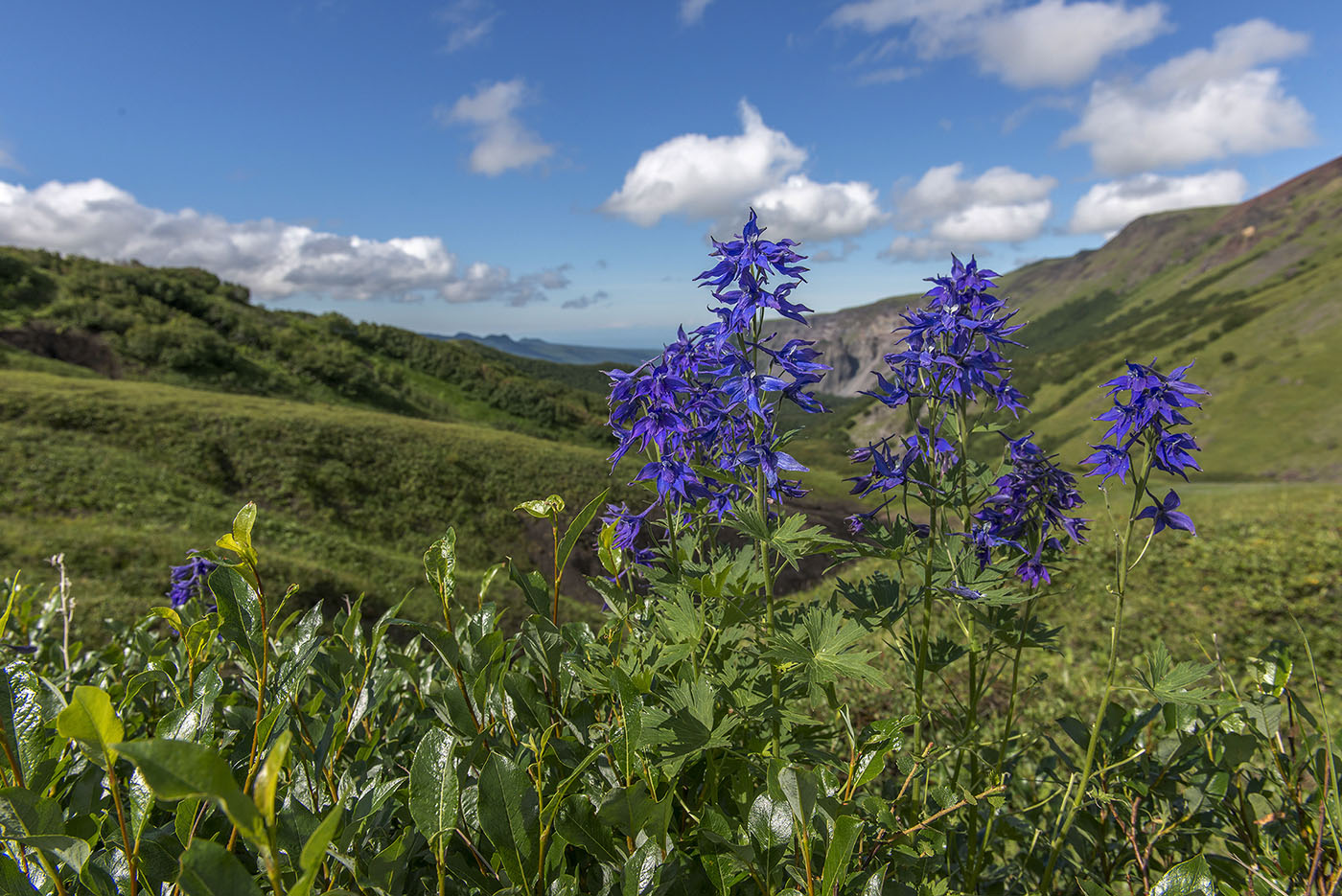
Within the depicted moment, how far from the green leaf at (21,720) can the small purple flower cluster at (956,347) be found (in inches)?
83.2

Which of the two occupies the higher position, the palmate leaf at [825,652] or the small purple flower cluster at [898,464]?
the small purple flower cluster at [898,464]

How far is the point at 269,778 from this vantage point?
25.5 inches

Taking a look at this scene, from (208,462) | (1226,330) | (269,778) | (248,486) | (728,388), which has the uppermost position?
(1226,330)

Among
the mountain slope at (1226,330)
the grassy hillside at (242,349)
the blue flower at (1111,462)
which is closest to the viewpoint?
the blue flower at (1111,462)

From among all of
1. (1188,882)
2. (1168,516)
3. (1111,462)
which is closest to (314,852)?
(1188,882)

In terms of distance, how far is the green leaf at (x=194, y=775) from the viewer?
579 mm

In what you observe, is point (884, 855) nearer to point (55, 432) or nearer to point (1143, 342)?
point (55, 432)

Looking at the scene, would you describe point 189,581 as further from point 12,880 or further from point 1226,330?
point 1226,330

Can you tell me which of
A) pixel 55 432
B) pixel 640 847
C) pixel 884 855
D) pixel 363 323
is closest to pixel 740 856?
pixel 640 847

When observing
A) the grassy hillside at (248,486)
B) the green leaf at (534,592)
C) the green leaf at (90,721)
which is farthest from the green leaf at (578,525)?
the grassy hillside at (248,486)

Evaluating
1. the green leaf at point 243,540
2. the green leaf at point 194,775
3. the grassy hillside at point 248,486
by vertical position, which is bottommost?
the grassy hillside at point 248,486

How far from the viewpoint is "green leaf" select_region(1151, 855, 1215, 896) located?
133 centimetres

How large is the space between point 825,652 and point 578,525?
765 mm

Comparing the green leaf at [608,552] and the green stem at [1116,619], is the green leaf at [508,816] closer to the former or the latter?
the green leaf at [608,552]
